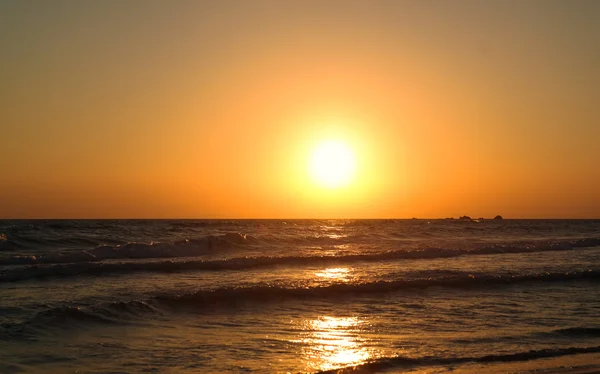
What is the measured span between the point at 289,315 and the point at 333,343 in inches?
117

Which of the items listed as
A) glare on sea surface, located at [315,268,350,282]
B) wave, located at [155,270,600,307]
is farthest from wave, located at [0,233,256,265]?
Answer: wave, located at [155,270,600,307]

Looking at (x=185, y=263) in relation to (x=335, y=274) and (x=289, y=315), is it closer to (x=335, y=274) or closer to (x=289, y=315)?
(x=335, y=274)

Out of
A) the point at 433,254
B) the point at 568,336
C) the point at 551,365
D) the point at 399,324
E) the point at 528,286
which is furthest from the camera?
the point at 433,254

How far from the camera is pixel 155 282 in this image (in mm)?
18828

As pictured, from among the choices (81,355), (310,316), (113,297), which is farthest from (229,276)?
(81,355)

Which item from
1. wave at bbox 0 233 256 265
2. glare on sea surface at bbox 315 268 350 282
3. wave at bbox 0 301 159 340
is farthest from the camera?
wave at bbox 0 233 256 265

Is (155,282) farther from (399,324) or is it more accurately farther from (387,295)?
(399,324)

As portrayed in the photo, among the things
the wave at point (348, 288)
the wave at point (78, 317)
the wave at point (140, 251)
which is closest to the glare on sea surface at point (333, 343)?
the wave at point (348, 288)

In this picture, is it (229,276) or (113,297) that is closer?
(113,297)

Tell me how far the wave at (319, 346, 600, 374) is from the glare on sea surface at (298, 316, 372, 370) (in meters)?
0.28

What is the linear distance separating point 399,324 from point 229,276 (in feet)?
30.8

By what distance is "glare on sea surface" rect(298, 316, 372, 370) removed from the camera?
9.30 meters

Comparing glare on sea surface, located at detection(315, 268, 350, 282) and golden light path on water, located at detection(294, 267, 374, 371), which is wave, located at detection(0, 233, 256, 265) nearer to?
glare on sea surface, located at detection(315, 268, 350, 282)

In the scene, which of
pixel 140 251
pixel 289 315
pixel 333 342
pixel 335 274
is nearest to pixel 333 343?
pixel 333 342
